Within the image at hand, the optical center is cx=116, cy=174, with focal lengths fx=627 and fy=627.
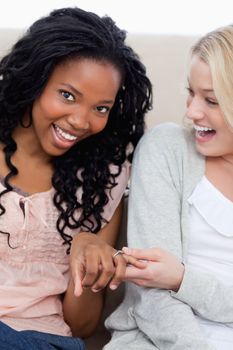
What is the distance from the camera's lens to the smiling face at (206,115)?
48.5 inches

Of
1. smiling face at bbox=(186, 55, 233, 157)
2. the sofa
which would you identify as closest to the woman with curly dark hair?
smiling face at bbox=(186, 55, 233, 157)

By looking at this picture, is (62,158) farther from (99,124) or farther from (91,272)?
(91,272)

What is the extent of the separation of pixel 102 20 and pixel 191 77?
0.70ft

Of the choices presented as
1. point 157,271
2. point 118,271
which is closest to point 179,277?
point 157,271

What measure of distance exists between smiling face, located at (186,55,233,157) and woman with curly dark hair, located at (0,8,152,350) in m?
0.13

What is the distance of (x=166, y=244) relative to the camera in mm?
1212

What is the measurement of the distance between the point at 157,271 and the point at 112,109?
0.38 metres

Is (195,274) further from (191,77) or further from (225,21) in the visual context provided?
(225,21)

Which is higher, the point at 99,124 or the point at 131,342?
the point at 99,124

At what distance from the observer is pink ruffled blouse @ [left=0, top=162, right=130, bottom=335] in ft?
4.09

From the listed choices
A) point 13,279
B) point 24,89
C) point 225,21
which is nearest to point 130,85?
point 24,89

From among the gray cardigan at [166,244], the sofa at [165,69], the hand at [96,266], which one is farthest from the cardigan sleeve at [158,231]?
the sofa at [165,69]

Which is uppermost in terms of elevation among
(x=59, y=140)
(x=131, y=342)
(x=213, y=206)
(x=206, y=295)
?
(x=59, y=140)

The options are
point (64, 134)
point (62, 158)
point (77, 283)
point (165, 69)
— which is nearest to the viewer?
point (77, 283)
